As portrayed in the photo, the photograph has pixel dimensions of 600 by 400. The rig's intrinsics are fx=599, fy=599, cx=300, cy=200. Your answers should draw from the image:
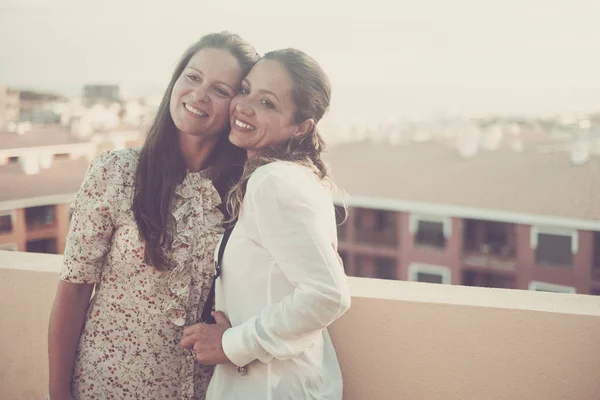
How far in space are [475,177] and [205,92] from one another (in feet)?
66.7

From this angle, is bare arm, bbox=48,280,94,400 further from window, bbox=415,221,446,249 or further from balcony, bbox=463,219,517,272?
window, bbox=415,221,446,249

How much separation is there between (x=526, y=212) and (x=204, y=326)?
57.8 ft

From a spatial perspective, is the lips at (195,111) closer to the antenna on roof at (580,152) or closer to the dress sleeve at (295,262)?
the dress sleeve at (295,262)

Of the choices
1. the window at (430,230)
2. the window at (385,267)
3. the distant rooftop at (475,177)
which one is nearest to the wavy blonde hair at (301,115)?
the distant rooftop at (475,177)

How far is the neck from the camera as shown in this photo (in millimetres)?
Result: 1411

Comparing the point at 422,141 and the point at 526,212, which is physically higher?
the point at 422,141

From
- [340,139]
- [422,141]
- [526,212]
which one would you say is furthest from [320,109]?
[422,141]

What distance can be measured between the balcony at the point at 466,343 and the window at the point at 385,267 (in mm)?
17038

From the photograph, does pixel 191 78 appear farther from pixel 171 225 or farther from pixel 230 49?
pixel 171 225

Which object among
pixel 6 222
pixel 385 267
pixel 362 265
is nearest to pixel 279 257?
pixel 6 222

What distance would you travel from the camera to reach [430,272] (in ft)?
59.5

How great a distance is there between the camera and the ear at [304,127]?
1276 mm

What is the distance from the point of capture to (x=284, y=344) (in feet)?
3.59

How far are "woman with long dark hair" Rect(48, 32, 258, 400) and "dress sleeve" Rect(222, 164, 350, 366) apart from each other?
0.87 ft
